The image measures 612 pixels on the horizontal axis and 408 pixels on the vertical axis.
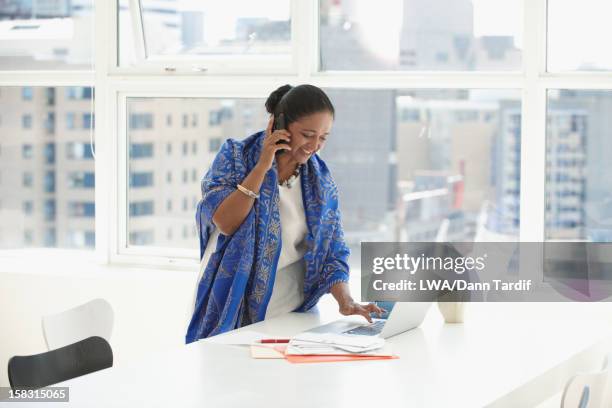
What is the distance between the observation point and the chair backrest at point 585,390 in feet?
7.09

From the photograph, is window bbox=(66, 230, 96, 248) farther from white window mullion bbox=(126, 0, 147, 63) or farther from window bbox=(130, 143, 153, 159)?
white window mullion bbox=(126, 0, 147, 63)

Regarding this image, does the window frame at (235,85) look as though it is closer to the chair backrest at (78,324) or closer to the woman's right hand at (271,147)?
the woman's right hand at (271,147)

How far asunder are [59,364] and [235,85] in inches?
84.0

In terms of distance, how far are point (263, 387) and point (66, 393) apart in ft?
1.51

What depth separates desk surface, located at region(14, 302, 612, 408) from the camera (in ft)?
7.07

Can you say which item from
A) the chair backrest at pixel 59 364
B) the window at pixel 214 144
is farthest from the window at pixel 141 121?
the chair backrest at pixel 59 364

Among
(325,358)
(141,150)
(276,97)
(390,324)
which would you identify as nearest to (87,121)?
(141,150)

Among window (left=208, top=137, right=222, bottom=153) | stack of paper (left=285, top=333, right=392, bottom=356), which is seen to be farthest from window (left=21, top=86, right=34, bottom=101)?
stack of paper (left=285, top=333, right=392, bottom=356)

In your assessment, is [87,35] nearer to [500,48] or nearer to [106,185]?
[106,185]

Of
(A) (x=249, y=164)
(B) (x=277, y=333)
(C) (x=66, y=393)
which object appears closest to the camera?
(C) (x=66, y=393)

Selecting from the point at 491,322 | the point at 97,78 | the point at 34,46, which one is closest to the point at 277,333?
the point at 491,322

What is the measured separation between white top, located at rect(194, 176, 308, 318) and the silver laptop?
0.74 ft

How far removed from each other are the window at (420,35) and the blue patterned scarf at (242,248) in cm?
132

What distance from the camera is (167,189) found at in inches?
183
